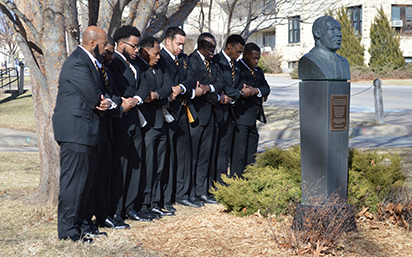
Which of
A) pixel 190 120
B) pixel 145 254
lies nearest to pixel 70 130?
pixel 145 254

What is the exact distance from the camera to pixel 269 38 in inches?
2331

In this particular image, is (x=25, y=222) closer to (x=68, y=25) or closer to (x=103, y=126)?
(x=103, y=126)

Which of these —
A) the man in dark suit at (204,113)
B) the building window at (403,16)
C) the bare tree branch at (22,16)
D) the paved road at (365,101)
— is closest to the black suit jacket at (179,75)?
the man in dark suit at (204,113)

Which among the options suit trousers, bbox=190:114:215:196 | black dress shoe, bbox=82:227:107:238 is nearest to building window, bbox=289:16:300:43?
suit trousers, bbox=190:114:215:196

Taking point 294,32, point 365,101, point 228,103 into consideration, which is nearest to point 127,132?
point 228,103

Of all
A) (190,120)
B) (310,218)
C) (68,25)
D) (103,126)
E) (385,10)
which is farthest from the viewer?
(385,10)

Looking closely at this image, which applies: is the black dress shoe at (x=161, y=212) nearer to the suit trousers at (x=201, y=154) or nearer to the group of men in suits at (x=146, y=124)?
the group of men in suits at (x=146, y=124)

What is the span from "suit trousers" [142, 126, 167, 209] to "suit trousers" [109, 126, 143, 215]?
0.18 meters

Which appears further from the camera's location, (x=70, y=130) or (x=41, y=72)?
(x=41, y=72)

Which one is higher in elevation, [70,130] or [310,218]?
[70,130]

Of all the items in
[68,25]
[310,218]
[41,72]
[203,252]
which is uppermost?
[68,25]

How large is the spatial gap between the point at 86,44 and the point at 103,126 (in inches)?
34.0

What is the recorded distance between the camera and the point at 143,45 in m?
6.00

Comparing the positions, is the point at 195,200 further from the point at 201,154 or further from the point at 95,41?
the point at 95,41
